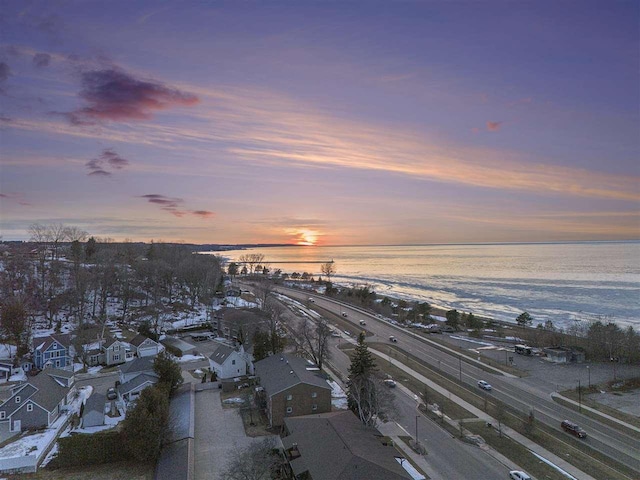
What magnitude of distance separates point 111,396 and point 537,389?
1792 inches

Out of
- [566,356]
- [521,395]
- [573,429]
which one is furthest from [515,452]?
[566,356]

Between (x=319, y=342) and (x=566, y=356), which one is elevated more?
(x=319, y=342)

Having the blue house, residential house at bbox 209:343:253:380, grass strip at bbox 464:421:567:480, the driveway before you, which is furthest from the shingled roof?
the blue house

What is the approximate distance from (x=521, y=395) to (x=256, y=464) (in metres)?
32.7

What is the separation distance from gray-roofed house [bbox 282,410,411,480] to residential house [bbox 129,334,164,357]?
3115 centimetres

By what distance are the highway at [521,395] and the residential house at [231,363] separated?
24.3 meters

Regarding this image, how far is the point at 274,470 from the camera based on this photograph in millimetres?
24891

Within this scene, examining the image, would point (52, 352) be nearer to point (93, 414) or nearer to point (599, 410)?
point (93, 414)

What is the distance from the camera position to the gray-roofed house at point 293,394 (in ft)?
105

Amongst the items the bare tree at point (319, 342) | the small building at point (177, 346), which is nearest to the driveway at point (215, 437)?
the bare tree at point (319, 342)

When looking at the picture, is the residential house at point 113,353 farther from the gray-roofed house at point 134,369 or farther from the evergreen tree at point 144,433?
the evergreen tree at point 144,433

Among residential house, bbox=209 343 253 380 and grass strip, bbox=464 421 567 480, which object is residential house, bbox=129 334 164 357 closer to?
residential house, bbox=209 343 253 380

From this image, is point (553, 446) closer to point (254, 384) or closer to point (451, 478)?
point (451, 478)

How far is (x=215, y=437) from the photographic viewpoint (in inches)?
1176
